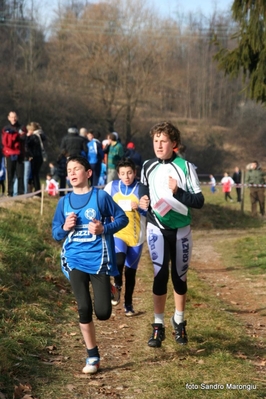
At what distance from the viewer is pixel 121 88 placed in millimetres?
49312

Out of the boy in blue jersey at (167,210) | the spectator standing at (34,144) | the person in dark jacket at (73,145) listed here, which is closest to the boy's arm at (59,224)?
the boy in blue jersey at (167,210)

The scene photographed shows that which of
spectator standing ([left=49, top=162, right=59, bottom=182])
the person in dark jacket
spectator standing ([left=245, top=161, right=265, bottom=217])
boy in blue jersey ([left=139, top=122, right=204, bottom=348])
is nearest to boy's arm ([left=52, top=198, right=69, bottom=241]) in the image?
boy in blue jersey ([left=139, top=122, right=204, bottom=348])

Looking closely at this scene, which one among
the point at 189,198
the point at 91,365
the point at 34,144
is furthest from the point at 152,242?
the point at 34,144

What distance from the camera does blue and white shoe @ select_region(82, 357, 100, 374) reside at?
5.80m

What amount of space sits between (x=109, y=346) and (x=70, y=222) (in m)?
1.82

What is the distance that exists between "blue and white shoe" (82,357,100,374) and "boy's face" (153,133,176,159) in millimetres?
1998

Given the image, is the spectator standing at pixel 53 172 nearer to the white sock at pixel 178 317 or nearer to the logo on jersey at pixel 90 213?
the white sock at pixel 178 317

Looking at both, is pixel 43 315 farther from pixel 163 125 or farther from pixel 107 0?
pixel 107 0

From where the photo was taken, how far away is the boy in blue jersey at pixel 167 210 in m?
6.35

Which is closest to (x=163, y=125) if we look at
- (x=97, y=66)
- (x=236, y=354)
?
(x=236, y=354)

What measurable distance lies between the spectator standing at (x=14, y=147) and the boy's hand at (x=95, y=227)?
388 inches

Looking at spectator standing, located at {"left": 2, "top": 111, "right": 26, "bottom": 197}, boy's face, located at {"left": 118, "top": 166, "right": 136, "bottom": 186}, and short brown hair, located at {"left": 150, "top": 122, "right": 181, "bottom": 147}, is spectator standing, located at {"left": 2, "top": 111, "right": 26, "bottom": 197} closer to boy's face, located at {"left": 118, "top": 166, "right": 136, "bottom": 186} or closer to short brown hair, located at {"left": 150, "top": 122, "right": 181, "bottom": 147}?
boy's face, located at {"left": 118, "top": 166, "right": 136, "bottom": 186}

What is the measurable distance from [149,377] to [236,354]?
1.12 m

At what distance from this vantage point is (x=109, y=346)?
6852 millimetres
